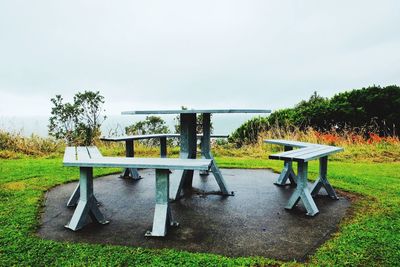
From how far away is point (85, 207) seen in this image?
370cm

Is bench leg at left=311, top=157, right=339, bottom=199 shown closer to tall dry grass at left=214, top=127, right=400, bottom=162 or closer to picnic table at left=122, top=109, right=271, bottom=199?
picnic table at left=122, top=109, right=271, bottom=199

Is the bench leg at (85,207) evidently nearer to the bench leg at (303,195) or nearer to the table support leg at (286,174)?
the bench leg at (303,195)

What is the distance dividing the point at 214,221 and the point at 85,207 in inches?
57.0

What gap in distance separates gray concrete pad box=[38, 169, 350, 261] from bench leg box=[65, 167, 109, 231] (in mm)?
81

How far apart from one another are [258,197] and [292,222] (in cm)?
116

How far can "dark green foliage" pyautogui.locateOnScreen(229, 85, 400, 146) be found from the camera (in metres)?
14.4

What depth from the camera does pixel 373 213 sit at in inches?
163

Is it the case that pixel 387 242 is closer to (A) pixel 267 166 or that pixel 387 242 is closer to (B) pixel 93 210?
(B) pixel 93 210

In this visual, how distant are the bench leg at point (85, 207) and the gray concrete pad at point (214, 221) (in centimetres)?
8

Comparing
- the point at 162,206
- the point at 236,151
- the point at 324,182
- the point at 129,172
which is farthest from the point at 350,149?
the point at 162,206

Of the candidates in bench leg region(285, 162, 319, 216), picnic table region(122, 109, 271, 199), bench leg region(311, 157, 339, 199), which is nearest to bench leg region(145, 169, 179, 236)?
picnic table region(122, 109, 271, 199)

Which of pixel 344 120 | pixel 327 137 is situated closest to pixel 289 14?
pixel 344 120

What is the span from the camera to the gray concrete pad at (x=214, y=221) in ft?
10.5

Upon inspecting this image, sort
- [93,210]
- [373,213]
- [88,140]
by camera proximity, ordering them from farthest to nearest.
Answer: [88,140] < [373,213] < [93,210]
